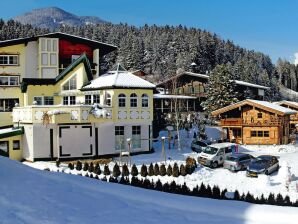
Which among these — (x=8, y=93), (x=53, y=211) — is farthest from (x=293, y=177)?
(x=8, y=93)

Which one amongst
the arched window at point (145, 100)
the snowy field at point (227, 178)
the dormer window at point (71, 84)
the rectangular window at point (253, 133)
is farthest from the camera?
the rectangular window at point (253, 133)

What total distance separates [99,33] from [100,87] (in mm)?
116110

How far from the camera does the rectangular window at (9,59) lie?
126ft

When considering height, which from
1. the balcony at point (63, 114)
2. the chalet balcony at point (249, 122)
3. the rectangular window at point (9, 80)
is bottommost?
the chalet balcony at point (249, 122)

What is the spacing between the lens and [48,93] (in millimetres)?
36875

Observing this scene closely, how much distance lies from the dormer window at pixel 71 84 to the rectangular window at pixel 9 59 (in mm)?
6018

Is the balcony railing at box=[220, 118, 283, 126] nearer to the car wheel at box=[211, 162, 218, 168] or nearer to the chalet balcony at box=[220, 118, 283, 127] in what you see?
the chalet balcony at box=[220, 118, 283, 127]

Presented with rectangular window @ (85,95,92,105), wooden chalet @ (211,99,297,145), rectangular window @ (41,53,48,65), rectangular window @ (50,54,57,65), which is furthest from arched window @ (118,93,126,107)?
wooden chalet @ (211,99,297,145)

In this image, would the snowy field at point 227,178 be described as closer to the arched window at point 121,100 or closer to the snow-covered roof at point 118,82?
the arched window at point 121,100

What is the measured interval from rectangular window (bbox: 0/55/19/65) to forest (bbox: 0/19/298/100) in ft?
199

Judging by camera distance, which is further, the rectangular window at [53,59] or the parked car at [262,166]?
the rectangular window at [53,59]

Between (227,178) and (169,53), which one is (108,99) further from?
(169,53)

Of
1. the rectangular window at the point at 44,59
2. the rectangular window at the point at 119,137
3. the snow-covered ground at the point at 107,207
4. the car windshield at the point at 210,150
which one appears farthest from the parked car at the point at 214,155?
the snow-covered ground at the point at 107,207

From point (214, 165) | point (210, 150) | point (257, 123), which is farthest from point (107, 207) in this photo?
point (257, 123)
